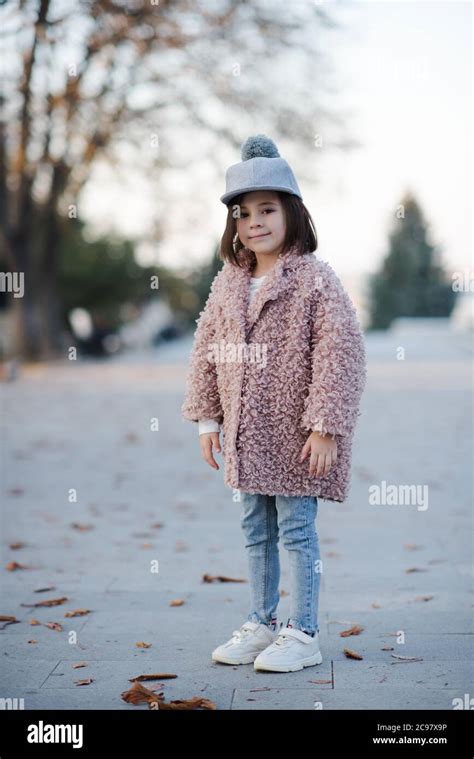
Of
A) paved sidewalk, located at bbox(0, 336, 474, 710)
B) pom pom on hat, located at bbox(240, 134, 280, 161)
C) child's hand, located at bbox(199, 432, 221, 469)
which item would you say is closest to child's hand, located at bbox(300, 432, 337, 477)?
child's hand, located at bbox(199, 432, 221, 469)

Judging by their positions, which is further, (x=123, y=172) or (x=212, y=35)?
(x=123, y=172)

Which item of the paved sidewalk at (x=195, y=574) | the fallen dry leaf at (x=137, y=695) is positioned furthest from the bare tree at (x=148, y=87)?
the fallen dry leaf at (x=137, y=695)

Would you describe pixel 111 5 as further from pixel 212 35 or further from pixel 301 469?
pixel 301 469

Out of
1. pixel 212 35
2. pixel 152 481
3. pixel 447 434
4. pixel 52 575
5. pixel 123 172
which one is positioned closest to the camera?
pixel 52 575

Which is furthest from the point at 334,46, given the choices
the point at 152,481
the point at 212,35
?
the point at 152,481

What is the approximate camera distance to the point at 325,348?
3.46 m

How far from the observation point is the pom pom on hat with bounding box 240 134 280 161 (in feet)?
12.2

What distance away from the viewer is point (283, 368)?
140 inches

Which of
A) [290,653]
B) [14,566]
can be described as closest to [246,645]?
[290,653]

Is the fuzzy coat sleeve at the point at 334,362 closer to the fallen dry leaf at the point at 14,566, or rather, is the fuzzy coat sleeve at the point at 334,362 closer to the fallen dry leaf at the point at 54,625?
the fallen dry leaf at the point at 54,625

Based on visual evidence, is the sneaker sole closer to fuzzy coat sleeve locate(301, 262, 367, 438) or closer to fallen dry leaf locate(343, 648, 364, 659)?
fallen dry leaf locate(343, 648, 364, 659)

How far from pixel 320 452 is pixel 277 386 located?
286mm

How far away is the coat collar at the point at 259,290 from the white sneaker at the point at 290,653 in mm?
1063
